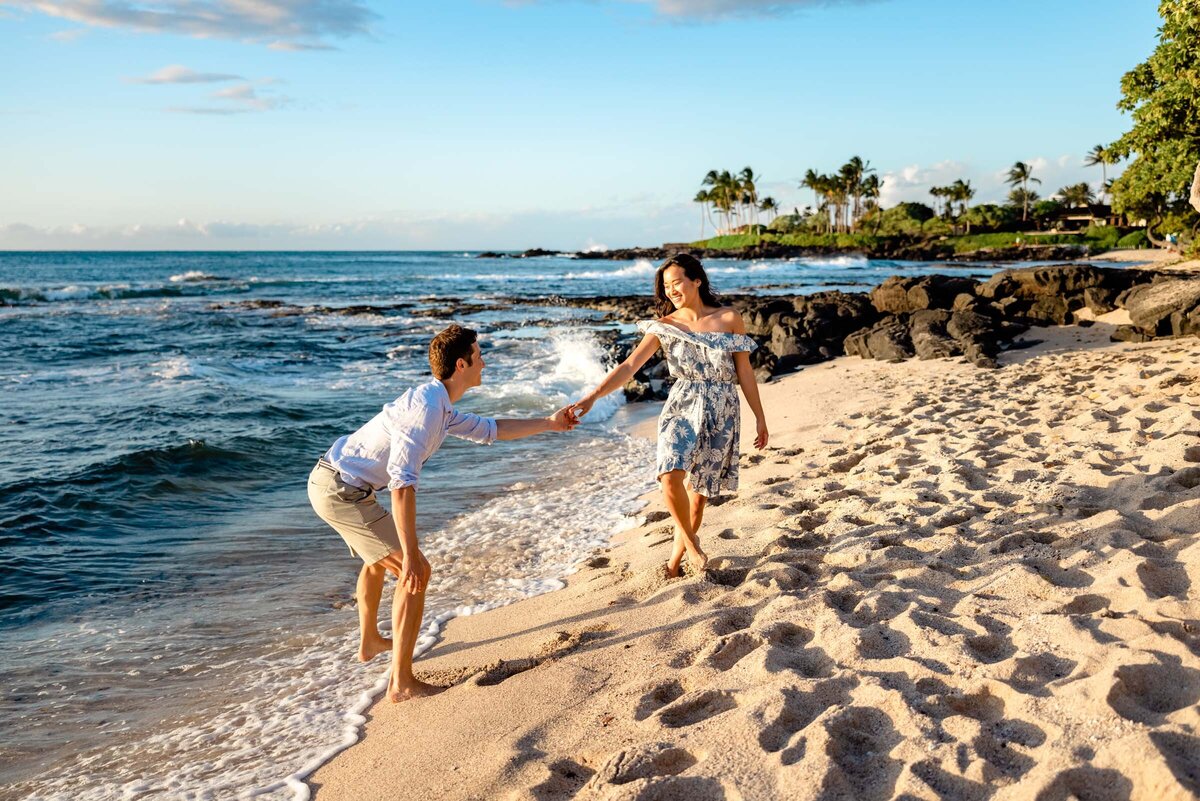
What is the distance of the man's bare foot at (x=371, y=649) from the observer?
191 inches

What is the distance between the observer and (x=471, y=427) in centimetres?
443

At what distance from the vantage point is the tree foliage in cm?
1418

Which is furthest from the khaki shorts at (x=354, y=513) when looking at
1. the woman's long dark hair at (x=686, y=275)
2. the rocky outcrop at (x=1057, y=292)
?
the rocky outcrop at (x=1057, y=292)

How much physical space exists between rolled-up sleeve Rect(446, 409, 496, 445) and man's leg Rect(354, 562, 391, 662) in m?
0.86

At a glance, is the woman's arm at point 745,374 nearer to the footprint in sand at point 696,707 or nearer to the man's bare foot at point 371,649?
the footprint in sand at point 696,707

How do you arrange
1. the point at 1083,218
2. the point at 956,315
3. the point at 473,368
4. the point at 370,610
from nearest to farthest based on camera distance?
1. the point at 473,368
2. the point at 370,610
3. the point at 956,315
4. the point at 1083,218

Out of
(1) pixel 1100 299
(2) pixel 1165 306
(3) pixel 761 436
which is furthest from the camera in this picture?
(1) pixel 1100 299

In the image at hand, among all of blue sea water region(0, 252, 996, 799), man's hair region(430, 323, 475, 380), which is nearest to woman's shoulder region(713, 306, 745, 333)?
man's hair region(430, 323, 475, 380)

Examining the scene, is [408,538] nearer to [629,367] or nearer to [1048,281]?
[629,367]

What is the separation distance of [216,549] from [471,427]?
4.05 meters

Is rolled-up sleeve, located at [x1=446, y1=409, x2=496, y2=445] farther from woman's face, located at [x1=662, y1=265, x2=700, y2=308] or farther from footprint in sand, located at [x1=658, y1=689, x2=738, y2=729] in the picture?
footprint in sand, located at [x1=658, y1=689, x2=738, y2=729]

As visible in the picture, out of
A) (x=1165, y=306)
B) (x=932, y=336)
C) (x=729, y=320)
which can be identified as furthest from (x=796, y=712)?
(x=1165, y=306)

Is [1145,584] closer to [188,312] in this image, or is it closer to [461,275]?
[188,312]

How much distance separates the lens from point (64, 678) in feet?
16.3
